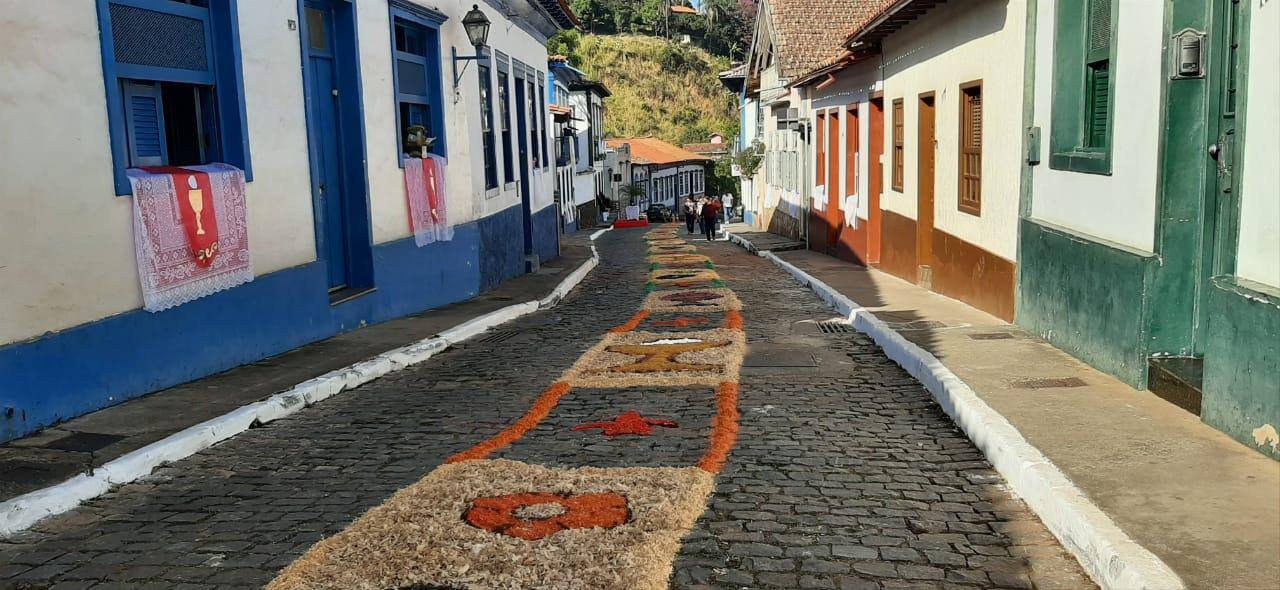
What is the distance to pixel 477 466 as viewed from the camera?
18.1ft

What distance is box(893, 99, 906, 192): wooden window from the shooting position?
15.6 metres

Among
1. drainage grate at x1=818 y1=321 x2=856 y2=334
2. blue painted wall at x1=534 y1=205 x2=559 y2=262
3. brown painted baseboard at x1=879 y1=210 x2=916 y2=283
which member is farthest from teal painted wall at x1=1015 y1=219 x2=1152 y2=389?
blue painted wall at x1=534 y1=205 x2=559 y2=262

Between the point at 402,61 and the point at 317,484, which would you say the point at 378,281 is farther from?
the point at 317,484

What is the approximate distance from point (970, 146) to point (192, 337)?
8190 mm

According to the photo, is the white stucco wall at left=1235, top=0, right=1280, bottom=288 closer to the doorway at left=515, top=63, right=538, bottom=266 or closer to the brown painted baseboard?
the brown painted baseboard

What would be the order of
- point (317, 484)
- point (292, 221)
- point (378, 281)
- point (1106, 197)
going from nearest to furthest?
1. point (317, 484)
2. point (1106, 197)
3. point (292, 221)
4. point (378, 281)

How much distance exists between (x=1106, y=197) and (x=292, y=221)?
21.0 ft

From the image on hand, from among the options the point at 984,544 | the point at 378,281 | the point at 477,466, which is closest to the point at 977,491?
the point at 984,544

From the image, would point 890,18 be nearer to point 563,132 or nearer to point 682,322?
point 682,322

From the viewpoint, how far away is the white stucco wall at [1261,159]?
16.0 feet

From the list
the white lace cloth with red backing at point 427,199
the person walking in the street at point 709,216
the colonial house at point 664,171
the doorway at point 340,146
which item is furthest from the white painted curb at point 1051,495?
the colonial house at point 664,171

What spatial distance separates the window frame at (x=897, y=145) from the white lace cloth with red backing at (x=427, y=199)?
652 centimetres

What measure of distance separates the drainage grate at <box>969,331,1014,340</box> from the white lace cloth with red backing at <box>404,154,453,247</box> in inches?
246

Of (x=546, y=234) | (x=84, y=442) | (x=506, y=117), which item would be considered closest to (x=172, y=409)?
(x=84, y=442)
